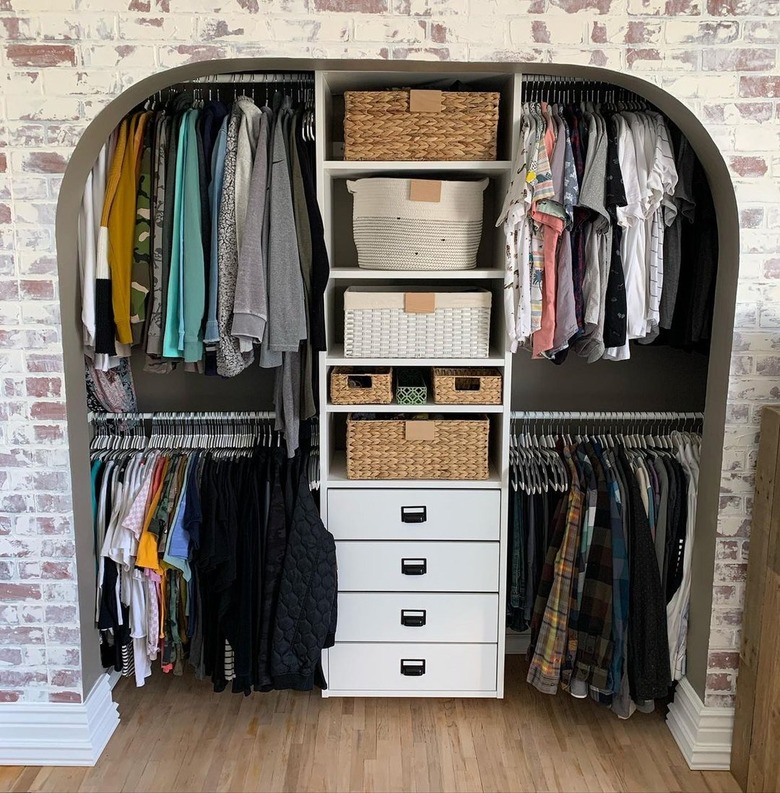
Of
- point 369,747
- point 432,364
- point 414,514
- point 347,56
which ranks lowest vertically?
point 369,747

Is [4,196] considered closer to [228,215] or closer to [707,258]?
[228,215]

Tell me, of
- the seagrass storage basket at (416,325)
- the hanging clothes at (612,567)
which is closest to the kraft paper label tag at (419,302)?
the seagrass storage basket at (416,325)

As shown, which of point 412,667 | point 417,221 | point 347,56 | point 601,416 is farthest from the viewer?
point 601,416

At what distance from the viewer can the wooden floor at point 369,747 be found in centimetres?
243

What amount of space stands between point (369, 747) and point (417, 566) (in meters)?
0.58

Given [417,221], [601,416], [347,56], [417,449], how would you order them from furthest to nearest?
[601,416]
[417,449]
[417,221]
[347,56]

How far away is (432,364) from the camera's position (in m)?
2.58

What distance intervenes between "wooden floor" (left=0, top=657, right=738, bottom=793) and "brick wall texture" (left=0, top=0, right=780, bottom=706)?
1.16 m

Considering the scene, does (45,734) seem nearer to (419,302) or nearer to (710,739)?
(419,302)

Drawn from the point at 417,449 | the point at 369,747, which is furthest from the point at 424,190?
the point at 369,747

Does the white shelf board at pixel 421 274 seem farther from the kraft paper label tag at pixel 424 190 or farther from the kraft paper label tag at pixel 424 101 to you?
the kraft paper label tag at pixel 424 101

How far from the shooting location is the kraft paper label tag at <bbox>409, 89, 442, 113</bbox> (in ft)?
7.95

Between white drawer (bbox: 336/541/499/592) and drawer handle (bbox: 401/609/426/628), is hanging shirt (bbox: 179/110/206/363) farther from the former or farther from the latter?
drawer handle (bbox: 401/609/426/628)

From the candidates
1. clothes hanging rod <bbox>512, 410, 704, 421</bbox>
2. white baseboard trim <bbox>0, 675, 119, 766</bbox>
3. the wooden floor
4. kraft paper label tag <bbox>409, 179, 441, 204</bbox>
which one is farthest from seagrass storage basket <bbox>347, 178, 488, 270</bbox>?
white baseboard trim <bbox>0, 675, 119, 766</bbox>
